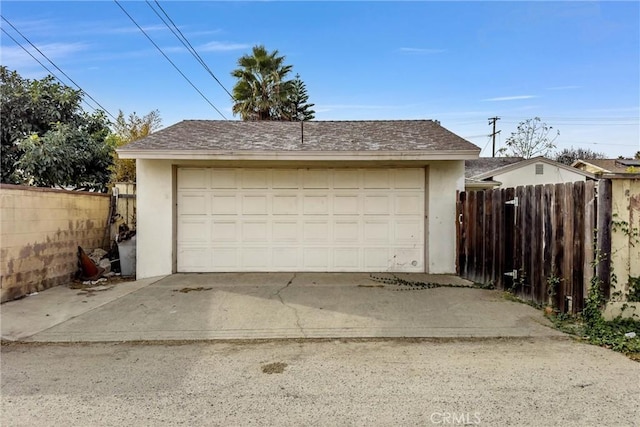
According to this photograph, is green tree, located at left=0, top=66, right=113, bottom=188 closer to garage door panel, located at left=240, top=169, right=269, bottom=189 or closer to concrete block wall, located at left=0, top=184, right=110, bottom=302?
concrete block wall, located at left=0, top=184, right=110, bottom=302

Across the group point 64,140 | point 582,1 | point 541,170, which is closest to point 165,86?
point 64,140

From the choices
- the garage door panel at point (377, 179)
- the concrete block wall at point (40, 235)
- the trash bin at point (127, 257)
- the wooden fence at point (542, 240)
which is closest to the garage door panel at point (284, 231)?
the garage door panel at point (377, 179)

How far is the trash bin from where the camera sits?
30.5 ft

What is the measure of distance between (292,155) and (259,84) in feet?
55.3

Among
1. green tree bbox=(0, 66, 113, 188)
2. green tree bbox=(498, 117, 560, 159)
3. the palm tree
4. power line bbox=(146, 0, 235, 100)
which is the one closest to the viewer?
green tree bbox=(0, 66, 113, 188)

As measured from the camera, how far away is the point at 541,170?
21.4 m

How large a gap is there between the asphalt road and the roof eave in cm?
434

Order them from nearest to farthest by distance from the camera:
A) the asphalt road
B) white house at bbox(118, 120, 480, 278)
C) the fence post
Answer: the asphalt road
the fence post
white house at bbox(118, 120, 480, 278)

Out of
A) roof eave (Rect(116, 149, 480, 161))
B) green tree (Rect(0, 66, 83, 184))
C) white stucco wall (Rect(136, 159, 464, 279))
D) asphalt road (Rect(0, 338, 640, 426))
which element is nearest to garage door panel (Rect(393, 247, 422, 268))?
white stucco wall (Rect(136, 159, 464, 279))

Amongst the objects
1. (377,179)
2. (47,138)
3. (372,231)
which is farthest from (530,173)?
(47,138)

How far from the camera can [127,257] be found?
366 inches

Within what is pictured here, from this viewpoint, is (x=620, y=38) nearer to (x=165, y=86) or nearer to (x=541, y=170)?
(x=541, y=170)

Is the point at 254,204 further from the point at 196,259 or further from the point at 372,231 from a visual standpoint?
the point at 372,231

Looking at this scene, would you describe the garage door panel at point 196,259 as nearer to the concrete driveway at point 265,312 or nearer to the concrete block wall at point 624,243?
the concrete driveway at point 265,312
